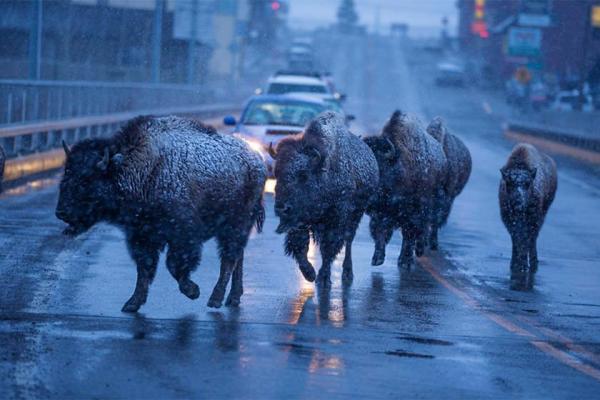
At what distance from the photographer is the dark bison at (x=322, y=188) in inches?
442

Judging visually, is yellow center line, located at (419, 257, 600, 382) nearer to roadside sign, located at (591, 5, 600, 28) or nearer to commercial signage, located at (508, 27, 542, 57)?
roadside sign, located at (591, 5, 600, 28)

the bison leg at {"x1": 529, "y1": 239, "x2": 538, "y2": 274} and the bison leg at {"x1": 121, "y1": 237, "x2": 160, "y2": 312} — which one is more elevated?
the bison leg at {"x1": 121, "y1": 237, "x2": 160, "y2": 312}

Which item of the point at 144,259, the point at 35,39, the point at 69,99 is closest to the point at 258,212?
the point at 144,259

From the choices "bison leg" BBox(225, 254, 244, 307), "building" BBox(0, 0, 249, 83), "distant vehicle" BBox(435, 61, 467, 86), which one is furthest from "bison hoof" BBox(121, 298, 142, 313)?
"distant vehicle" BBox(435, 61, 467, 86)

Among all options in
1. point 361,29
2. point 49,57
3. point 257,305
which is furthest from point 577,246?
point 361,29

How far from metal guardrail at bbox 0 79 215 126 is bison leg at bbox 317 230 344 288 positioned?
13314 mm

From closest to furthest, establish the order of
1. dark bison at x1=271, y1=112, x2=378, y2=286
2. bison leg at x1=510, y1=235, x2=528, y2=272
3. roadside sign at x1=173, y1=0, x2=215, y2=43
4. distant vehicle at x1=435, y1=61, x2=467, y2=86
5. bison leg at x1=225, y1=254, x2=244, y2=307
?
1. bison leg at x1=225, y1=254, x2=244, y2=307
2. dark bison at x1=271, y1=112, x2=378, y2=286
3. bison leg at x1=510, y1=235, x2=528, y2=272
4. roadside sign at x1=173, y1=0, x2=215, y2=43
5. distant vehicle at x1=435, y1=61, x2=467, y2=86

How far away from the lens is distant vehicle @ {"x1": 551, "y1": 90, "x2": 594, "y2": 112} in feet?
206

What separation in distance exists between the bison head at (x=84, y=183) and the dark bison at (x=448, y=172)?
19.8 ft

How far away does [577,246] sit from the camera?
17.0m

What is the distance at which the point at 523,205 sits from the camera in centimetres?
1403

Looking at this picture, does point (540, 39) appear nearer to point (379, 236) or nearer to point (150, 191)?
point (379, 236)

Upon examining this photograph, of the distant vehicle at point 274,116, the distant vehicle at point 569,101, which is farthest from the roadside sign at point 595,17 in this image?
the distant vehicle at point 274,116

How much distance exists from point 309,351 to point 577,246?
905 cm
